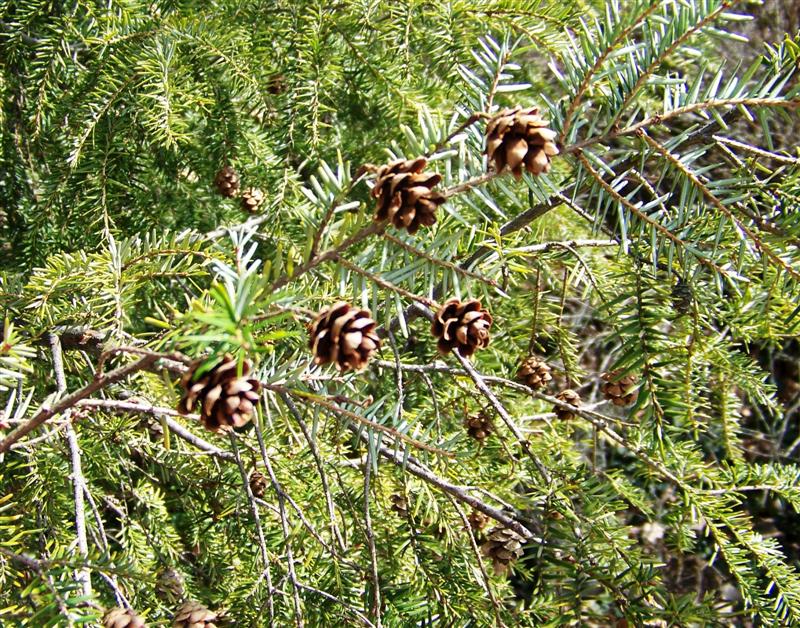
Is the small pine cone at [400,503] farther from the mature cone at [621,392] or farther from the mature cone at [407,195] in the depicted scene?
the mature cone at [407,195]

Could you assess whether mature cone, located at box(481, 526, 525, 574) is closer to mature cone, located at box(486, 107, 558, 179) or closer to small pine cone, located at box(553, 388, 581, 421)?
small pine cone, located at box(553, 388, 581, 421)

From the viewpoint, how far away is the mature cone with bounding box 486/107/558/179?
0.47m

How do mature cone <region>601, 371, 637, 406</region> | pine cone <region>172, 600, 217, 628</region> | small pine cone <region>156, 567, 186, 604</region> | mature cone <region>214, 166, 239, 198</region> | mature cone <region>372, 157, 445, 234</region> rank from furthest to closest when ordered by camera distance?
mature cone <region>214, 166, 239, 198</region> → mature cone <region>601, 371, 637, 406</region> → small pine cone <region>156, 567, 186, 604</region> → pine cone <region>172, 600, 217, 628</region> → mature cone <region>372, 157, 445, 234</region>

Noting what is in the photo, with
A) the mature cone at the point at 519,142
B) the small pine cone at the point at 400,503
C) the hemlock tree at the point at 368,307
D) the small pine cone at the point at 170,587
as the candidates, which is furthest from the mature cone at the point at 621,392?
the small pine cone at the point at 170,587

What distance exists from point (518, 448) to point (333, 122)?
731 mm

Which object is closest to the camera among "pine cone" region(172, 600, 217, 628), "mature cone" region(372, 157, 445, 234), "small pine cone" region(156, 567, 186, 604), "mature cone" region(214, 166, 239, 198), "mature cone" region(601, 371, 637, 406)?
"mature cone" region(372, 157, 445, 234)

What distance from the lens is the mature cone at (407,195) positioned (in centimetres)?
47

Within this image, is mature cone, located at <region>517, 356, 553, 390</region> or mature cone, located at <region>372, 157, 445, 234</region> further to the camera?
mature cone, located at <region>517, 356, 553, 390</region>

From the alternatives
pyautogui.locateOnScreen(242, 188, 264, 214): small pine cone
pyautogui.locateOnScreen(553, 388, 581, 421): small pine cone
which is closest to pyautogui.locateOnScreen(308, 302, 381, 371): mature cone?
pyautogui.locateOnScreen(553, 388, 581, 421): small pine cone

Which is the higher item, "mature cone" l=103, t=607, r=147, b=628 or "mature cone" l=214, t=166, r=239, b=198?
"mature cone" l=214, t=166, r=239, b=198

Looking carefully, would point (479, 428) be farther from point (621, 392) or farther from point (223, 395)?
point (223, 395)

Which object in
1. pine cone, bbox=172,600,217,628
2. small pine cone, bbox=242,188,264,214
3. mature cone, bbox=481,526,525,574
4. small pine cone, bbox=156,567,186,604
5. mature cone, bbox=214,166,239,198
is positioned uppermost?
mature cone, bbox=214,166,239,198

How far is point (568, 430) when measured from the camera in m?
1.13

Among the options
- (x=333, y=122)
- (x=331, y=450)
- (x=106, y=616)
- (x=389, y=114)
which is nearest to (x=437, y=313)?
(x=106, y=616)
